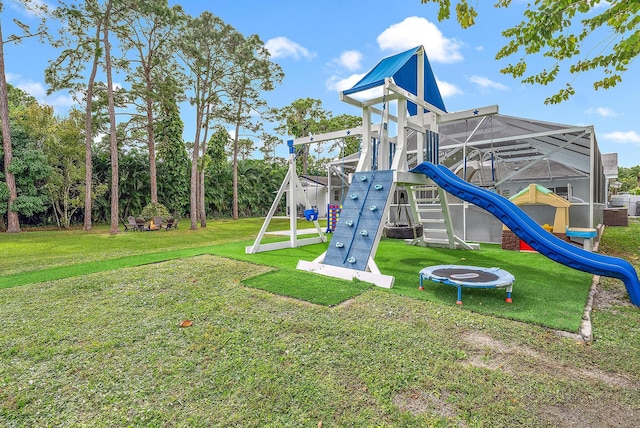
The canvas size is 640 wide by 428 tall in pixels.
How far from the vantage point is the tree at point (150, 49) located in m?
13.9

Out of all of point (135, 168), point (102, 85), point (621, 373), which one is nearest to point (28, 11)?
point (102, 85)

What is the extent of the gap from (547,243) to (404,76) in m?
3.79

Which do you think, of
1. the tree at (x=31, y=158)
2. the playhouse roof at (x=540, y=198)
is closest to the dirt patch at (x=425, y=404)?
the playhouse roof at (x=540, y=198)

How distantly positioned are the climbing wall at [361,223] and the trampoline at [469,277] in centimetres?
98

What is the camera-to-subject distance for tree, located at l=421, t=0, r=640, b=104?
4.27 m

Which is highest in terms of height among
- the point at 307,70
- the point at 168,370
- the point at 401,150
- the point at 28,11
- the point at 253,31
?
the point at 253,31

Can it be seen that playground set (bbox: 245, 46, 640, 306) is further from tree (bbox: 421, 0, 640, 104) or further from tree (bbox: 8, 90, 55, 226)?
tree (bbox: 8, 90, 55, 226)

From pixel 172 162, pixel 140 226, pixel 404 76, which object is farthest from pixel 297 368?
pixel 172 162

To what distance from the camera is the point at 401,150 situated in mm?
5578

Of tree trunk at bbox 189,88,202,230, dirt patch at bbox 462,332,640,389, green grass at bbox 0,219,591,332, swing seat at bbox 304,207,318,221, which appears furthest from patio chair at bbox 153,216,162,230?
dirt patch at bbox 462,332,640,389

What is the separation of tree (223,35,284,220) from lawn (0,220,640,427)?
15012mm

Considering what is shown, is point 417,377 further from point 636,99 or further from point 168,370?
point 636,99

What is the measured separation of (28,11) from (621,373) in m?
20.1

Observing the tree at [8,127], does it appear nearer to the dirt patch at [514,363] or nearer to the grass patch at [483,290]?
the grass patch at [483,290]
